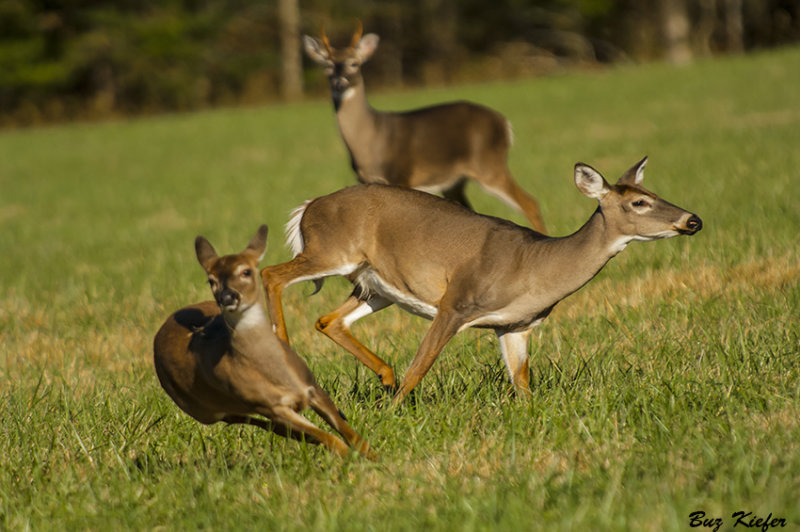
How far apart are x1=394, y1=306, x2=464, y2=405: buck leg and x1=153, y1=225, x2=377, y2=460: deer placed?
712mm

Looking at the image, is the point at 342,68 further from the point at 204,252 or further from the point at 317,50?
the point at 204,252

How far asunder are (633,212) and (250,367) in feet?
6.32

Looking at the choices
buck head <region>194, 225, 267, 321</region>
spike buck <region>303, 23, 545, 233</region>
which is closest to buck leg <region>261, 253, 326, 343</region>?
buck head <region>194, 225, 267, 321</region>

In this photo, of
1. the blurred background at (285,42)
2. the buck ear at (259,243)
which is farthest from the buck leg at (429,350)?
the blurred background at (285,42)

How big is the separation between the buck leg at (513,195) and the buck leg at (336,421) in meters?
5.57

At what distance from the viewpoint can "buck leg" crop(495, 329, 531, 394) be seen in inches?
189

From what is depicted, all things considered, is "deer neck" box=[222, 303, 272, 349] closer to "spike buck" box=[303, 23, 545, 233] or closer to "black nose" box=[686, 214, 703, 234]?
"black nose" box=[686, 214, 703, 234]

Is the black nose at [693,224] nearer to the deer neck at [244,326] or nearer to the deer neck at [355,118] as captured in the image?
the deer neck at [244,326]

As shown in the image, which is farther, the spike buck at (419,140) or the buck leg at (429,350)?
the spike buck at (419,140)

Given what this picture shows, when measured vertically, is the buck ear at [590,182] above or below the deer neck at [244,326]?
above

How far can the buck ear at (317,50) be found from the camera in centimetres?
930

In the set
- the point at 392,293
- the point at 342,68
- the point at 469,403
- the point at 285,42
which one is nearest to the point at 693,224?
the point at 469,403
